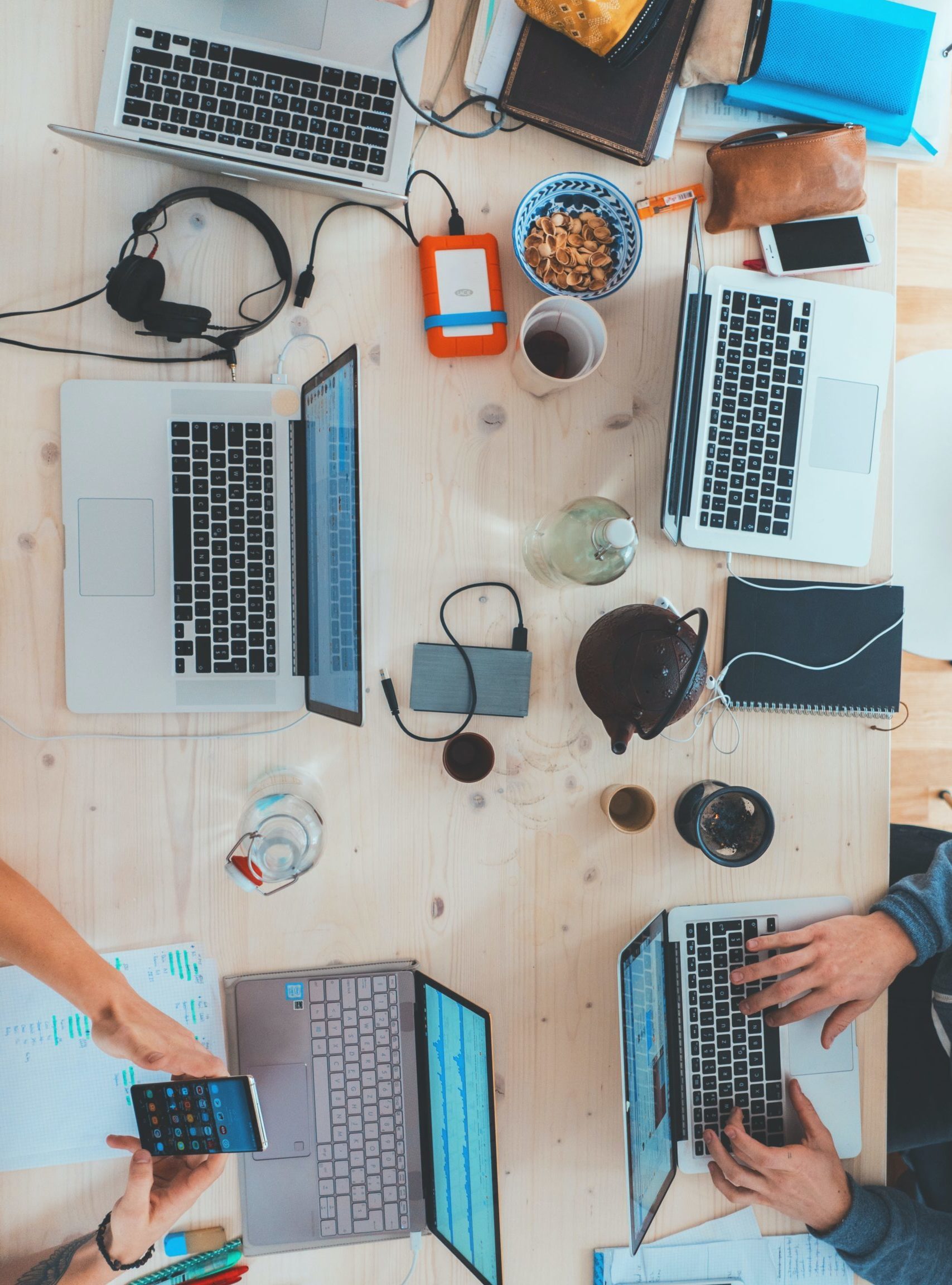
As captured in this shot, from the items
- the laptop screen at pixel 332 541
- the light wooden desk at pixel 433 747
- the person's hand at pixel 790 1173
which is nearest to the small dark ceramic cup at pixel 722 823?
the light wooden desk at pixel 433 747

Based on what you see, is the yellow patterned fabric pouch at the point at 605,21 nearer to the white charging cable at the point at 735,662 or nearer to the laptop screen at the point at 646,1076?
the white charging cable at the point at 735,662

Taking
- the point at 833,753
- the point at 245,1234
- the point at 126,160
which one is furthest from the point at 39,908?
the point at 833,753

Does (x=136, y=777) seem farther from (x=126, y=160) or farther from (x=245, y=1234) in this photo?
(x=126, y=160)

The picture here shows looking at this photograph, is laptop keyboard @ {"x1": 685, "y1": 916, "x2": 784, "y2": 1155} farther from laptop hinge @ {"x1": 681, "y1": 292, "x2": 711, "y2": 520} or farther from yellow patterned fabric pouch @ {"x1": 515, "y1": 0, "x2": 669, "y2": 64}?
yellow patterned fabric pouch @ {"x1": 515, "y1": 0, "x2": 669, "y2": 64}

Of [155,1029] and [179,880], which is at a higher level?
[179,880]

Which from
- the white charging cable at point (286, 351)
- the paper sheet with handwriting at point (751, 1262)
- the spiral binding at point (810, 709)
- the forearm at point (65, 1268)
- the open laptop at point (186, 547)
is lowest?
the paper sheet with handwriting at point (751, 1262)

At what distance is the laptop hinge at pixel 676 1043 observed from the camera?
118cm

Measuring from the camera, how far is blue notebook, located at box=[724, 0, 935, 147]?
114cm

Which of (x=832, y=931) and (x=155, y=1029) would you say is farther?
(x=832, y=931)

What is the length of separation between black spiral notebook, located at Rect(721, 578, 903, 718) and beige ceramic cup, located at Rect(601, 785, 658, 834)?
197 millimetres

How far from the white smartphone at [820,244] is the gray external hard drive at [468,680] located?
67 centimetres

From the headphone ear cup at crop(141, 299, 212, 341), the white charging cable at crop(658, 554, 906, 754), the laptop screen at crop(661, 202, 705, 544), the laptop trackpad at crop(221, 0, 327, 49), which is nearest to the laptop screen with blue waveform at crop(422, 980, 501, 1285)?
the white charging cable at crop(658, 554, 906, 754)

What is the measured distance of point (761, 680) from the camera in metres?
1.22

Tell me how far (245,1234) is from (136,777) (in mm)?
624
